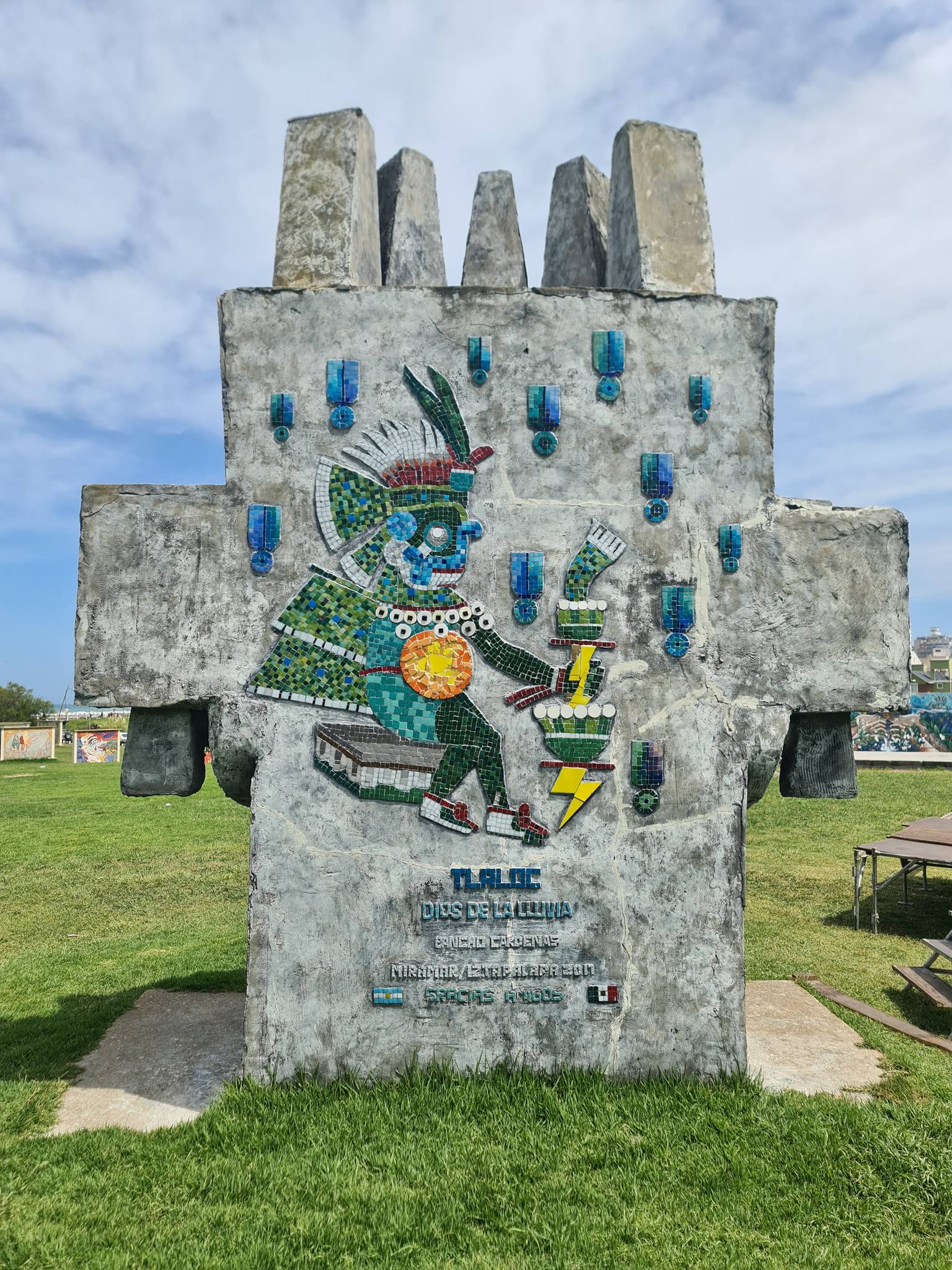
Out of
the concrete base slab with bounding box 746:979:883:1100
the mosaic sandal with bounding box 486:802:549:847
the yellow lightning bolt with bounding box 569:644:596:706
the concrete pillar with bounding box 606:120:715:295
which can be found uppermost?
the concrete pillar with bounding box 606:120:715:295

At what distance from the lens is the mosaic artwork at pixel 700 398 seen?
14.7 feet

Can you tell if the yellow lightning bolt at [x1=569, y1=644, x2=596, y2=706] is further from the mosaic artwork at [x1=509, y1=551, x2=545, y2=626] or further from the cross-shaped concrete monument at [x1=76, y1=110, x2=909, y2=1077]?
the mosaic artwork at [x1=509, y1=551, x2=545, y2=626]

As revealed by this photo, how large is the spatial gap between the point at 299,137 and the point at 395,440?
6.22 ft

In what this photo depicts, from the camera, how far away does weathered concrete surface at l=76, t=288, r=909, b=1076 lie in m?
4.21

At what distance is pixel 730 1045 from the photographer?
425cm

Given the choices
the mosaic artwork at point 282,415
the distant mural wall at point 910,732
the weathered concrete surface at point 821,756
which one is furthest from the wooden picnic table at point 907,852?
the distant mural wall at point 910,732

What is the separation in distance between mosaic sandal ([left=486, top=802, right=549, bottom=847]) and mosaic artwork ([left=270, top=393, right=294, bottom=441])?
2126 mm

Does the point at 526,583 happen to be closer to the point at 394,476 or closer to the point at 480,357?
the point at 394,476

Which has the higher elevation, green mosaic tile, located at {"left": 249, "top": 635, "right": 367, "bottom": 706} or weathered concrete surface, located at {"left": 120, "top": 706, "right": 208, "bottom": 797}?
green mosaic tile, located at {"left": 249, "top": 635, "right": 367, "bottom": 706}

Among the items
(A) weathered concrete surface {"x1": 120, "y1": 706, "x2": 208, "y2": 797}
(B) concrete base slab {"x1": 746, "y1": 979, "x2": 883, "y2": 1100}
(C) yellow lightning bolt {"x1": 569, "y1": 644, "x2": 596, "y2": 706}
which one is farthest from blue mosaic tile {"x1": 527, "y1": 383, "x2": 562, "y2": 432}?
(B) concrete base slab {"x1": 746, "y1": 979, "x2": 883, "y2": 1100}

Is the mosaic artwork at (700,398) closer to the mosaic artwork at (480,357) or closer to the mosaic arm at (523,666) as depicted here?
the mosaic artwork at (480,357)

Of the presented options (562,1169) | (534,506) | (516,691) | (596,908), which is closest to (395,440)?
(534,506)

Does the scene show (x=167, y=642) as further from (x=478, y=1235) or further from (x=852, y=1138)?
(x=852, y=1138)

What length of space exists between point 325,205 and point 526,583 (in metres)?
2.31
